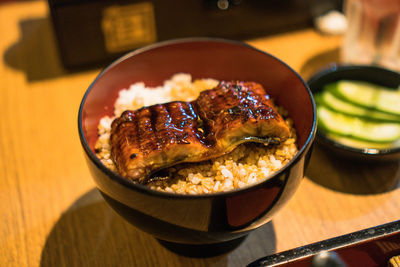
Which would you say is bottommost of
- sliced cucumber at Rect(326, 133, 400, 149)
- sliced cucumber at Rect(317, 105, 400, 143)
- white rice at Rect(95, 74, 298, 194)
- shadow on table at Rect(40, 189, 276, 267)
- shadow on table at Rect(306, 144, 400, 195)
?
shadow on table at Rect(40, 189, 276, 267)

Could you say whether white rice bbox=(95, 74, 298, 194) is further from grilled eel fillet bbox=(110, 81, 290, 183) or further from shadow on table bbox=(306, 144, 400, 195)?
shadow on table bbox=(306, 144, 400, 195)

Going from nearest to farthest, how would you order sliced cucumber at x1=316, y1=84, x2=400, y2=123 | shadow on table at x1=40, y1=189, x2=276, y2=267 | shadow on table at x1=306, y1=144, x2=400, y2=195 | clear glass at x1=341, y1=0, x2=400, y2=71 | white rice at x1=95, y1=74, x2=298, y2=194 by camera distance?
white rice at x1=95, y1=74, x2=298, y2=194, shadow on table at x1=40, y1=189, x2=276, y2=267, shadow on table at x1=306, y1=144, x2=400, y2=195, sliced cucumber at x1=316, y1=84, x2=400, y2=123, clear glass at x1=341, y1=0, x2=400, y2=71

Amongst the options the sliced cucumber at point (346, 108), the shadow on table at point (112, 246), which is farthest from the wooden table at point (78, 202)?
the sliced cucumber at point (346, 108)

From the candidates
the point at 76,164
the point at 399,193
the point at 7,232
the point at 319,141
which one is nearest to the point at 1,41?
the point at 76,164

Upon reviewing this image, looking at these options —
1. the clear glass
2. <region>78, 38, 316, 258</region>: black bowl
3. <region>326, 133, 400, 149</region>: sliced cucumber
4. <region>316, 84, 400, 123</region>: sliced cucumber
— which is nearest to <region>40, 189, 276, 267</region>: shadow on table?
<region>78, 38, 316, 258</region>: black bowl

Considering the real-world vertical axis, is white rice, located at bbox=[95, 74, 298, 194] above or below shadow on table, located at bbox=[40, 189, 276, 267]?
above

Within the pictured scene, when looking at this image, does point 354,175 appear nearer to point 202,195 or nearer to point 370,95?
point 370,95

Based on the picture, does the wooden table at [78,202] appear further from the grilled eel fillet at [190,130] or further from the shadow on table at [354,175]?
the grilled eel fillet at [190,130]

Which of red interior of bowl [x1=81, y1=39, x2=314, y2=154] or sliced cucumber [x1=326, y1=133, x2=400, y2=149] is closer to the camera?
red interior of bowl [x1=81, y1=39, x2=314, y2=154]

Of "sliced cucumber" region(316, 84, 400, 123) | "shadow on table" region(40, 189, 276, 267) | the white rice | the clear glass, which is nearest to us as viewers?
the white rice
